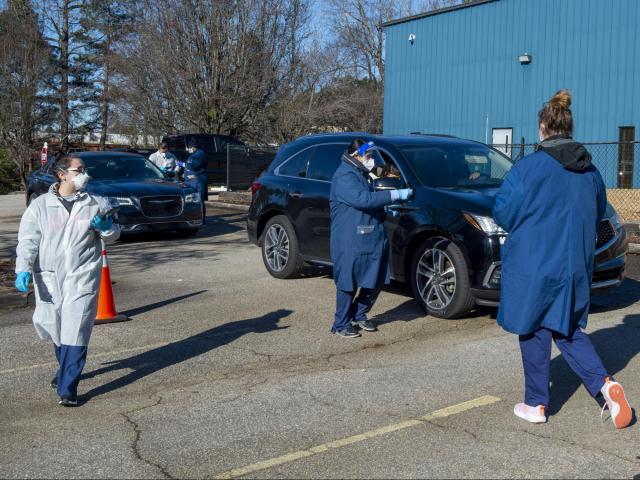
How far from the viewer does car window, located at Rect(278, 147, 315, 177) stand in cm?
979

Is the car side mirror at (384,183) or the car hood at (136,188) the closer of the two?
the car side mirror at (384,183)

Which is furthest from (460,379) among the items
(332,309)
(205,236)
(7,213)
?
(7,213)

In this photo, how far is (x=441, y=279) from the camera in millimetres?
7738

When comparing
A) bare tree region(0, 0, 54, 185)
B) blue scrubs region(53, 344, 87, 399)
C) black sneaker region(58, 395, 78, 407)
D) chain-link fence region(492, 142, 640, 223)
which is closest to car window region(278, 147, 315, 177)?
blue scrubs region(53, 344, 87, 399)

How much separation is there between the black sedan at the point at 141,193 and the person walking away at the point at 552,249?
369 inches

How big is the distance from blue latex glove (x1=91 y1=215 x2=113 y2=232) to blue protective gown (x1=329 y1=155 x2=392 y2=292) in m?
2.22

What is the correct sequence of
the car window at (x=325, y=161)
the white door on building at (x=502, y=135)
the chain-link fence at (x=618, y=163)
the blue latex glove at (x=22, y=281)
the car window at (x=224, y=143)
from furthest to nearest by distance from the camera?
the car window at (x=224, y=143) → the white door on building at (x=502, y=135) → the chain-link fence at (x=618, y=163) → the car window at (x=325, y=161) → the blue latex glove at (x=22, y=281)

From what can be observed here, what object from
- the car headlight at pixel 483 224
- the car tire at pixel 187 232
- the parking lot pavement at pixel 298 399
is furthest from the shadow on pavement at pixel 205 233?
the car headlight at pixel 483 224

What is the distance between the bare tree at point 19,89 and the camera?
1332 inches

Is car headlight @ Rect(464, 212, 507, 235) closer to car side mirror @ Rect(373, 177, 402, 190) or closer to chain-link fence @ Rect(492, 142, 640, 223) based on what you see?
car side mirror @ Rect(373, 177, 402, 190)

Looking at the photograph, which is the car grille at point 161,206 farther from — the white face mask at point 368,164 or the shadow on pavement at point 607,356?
the shadow on pavement at point 607,356

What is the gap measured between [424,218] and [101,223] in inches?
137

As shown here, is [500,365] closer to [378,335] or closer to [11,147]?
[378,335]

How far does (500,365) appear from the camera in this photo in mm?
6176
